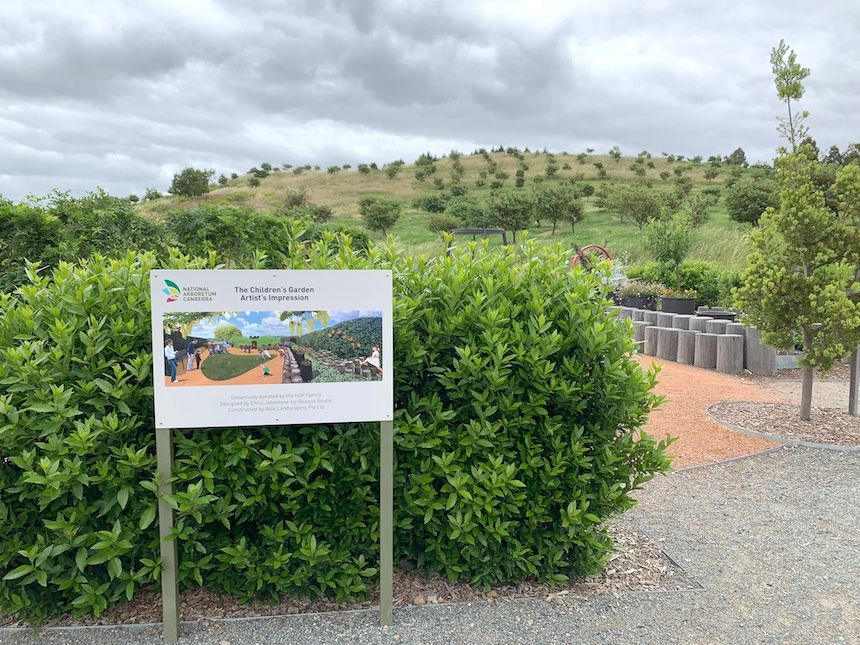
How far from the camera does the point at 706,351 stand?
10508 millimetres

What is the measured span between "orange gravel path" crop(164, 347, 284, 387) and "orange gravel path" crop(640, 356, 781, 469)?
256 centimetres

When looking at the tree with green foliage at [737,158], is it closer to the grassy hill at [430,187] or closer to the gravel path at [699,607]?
the grassy hill at [430,187]

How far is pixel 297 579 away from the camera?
2984 mm

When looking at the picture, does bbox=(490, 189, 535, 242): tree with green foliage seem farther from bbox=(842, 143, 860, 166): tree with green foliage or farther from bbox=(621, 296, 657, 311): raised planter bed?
bbox=(621, 296, 657, 311): raised planter bed

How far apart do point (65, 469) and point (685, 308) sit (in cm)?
1395

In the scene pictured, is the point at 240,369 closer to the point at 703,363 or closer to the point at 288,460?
the point at 288,460

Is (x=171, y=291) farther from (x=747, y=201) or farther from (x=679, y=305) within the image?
(x=747, y=201)

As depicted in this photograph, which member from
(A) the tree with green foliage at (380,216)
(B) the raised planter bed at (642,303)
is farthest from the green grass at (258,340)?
(A) the tree with green foliage at (380,216)

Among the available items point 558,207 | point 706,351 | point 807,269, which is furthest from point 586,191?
point 807,269

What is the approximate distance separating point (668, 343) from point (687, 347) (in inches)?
17.8

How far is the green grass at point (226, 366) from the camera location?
2.75m

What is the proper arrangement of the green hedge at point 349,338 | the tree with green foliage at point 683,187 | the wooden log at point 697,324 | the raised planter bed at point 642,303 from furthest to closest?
the tree with green foliage at point 683,187 < the raised planter bed at point 642,303 < the wooden log at point 697,324 < the green hedge at point 349,338

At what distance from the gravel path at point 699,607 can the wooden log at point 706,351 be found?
19.8ft

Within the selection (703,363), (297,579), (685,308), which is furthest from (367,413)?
(685,308)
